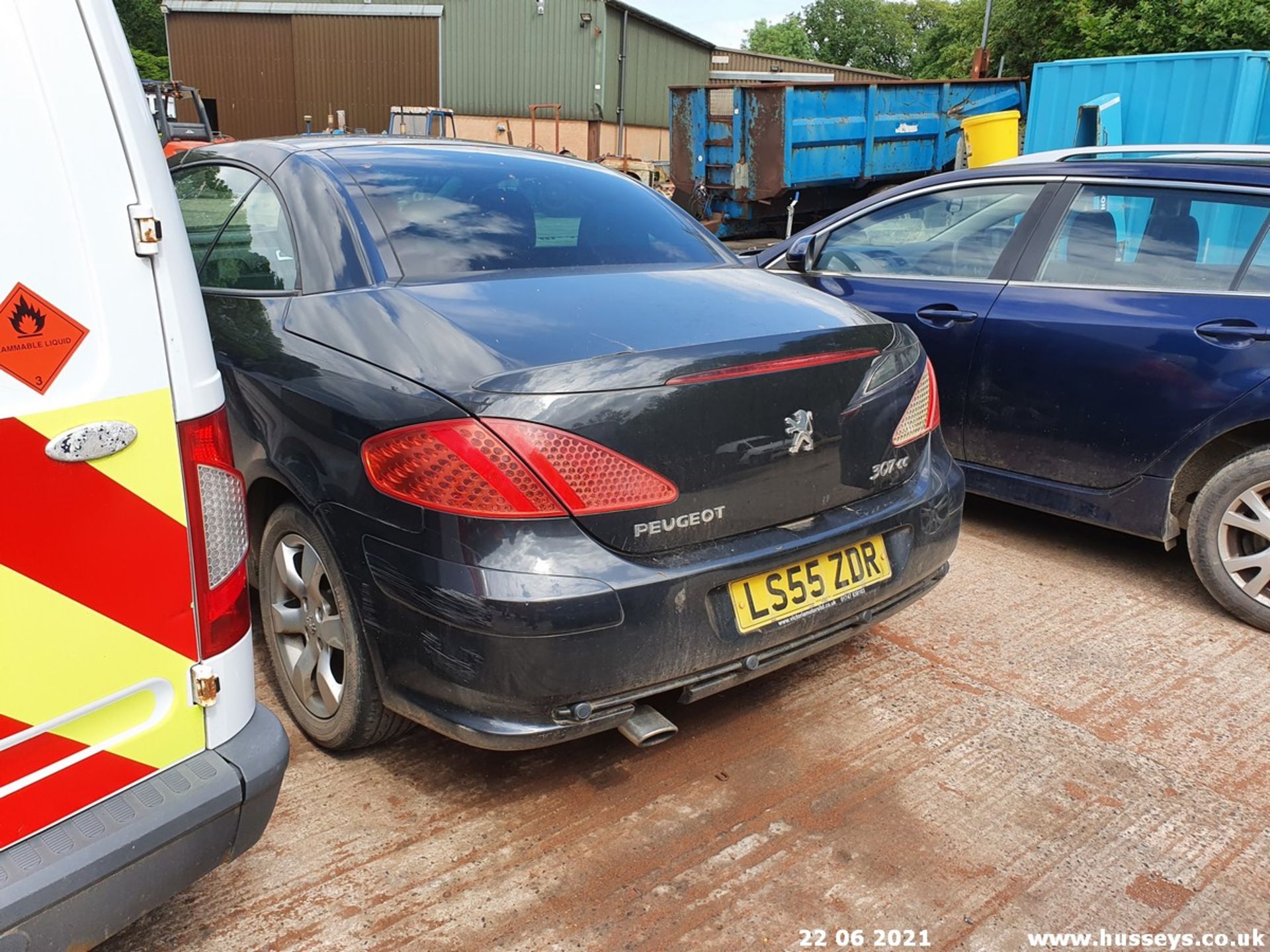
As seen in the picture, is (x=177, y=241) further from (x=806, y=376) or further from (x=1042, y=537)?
(x=1042, y=537)

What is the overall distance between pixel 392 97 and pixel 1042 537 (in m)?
28.4

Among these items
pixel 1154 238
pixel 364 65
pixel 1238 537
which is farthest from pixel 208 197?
pixel 364 65

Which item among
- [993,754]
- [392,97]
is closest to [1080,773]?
[993,754]

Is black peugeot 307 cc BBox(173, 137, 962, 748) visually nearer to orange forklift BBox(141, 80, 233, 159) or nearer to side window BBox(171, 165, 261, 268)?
side window BBox(171, 165, 261, 268)

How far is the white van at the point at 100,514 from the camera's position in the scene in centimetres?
151

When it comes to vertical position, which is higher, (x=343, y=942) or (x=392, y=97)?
(x=392, y=97)

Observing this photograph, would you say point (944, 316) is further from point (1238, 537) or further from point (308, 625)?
point (308, 625)

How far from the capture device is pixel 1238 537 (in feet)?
12.1

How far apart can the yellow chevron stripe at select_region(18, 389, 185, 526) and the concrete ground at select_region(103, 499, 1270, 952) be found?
1.04 metres

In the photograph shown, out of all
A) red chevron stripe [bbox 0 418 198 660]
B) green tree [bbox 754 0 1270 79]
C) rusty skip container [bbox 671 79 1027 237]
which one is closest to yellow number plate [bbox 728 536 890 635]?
red chevron stripe [bbox 0 418 198 660]

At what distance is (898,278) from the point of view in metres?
4.58

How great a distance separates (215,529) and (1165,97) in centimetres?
1198

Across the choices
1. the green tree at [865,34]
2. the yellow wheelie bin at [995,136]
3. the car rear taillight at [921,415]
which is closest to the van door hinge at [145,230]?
the car rear taillight at [921,415]

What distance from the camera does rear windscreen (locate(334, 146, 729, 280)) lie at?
2834mm
